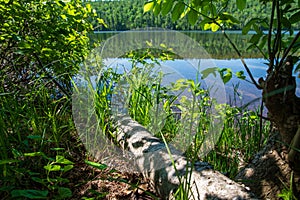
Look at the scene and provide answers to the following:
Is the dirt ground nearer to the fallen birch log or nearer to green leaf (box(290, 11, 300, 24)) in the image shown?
the fallen birch log

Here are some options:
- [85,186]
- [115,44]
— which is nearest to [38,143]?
[85,186]

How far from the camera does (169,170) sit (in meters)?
1.34

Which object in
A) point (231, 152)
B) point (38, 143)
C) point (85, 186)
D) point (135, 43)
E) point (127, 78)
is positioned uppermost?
point (135, 43)

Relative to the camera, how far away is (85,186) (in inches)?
55.9

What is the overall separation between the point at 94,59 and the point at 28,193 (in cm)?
174

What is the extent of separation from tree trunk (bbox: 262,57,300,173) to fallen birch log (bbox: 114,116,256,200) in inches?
12.0

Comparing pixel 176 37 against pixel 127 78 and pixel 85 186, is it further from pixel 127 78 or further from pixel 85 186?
pixel 85 186

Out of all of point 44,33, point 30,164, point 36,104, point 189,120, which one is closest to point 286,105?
point 189,120

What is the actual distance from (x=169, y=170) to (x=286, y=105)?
2.09 feet

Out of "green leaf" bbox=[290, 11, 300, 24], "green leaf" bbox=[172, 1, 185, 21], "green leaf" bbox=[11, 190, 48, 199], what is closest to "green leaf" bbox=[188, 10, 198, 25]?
"green leaf" bbox=[172, 1, 185, 21]

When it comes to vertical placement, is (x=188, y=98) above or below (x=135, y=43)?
below

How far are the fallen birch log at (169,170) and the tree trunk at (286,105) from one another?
31cm

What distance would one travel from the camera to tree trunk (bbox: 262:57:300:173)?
3.78ft

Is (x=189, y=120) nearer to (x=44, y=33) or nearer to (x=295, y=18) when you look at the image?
(x=295, y=18)
